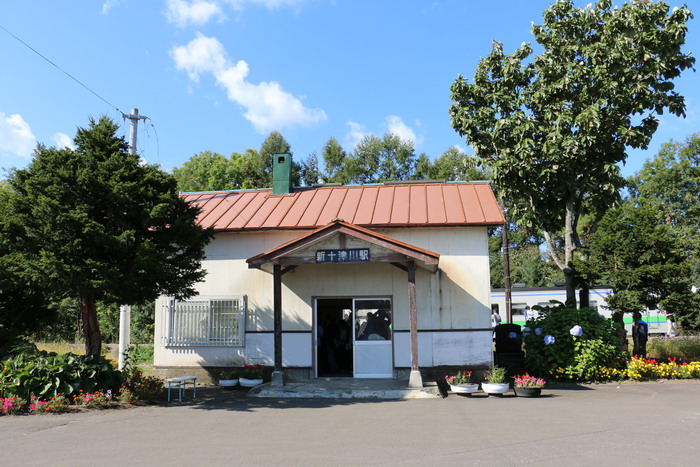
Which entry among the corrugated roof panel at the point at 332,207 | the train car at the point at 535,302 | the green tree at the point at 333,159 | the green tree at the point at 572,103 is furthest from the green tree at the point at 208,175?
the green tree at the point at 572,103

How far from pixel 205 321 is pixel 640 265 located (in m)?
12.9

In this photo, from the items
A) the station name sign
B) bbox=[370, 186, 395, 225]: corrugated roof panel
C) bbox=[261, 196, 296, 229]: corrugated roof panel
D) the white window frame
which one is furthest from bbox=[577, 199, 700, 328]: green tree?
the white window frame

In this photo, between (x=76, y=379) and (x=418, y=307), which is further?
(x=418, y=307)

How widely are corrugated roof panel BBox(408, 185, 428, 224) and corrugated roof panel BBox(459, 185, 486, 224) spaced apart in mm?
1103

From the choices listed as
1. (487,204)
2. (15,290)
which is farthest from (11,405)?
(487,204)

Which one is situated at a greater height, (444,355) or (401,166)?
(401,166)

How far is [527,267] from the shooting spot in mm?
41844

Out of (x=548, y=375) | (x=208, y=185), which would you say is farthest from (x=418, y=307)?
(x=208, y=185)

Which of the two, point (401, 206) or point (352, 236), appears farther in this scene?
point (401, 206)

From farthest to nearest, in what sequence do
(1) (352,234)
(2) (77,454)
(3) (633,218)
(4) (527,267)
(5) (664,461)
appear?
(4) (527,267)
(3) (633,218)
(1) (352,234)
(2) (77,454)
(5) (664,461)

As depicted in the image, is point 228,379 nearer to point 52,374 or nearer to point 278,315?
point 278,315

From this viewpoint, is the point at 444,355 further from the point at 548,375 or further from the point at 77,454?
the point at 77,454

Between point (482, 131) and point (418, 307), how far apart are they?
6.49 meters

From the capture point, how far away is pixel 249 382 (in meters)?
13.0
